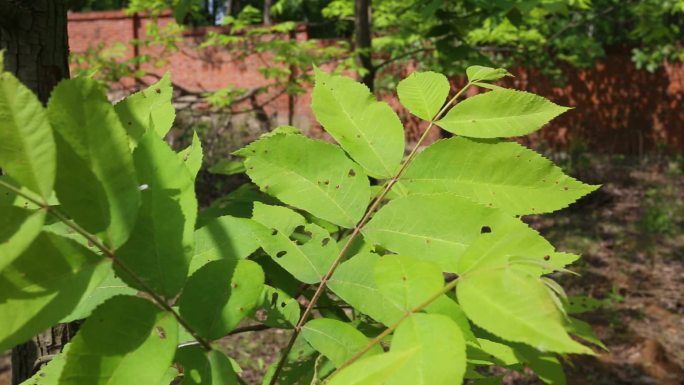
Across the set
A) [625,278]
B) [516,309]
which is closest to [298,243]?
[516,309]

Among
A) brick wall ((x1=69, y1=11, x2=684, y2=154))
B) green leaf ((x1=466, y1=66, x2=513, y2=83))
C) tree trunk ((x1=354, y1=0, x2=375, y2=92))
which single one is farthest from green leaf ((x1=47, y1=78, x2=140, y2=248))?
brick wall ((x1=69, y1=11, x2=684, y2=154))

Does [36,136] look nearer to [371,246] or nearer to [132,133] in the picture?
[132,133]

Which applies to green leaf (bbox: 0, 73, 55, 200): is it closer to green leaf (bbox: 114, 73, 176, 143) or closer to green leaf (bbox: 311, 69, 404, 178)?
green leaf (bbox: 114, 73, 176, 143)

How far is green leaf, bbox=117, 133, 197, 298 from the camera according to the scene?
0.56 m

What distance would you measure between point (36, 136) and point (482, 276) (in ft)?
1.31

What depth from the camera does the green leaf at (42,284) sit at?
472 millimetres

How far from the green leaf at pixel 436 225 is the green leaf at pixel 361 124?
8 centimetres

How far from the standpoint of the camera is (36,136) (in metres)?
0.48

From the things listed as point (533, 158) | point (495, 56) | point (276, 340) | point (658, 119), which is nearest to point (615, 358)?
point (276, 340)

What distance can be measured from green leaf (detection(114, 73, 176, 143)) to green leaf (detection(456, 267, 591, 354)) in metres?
0.44

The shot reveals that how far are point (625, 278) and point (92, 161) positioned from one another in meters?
6.73

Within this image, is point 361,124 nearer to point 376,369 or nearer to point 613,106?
point 376,369

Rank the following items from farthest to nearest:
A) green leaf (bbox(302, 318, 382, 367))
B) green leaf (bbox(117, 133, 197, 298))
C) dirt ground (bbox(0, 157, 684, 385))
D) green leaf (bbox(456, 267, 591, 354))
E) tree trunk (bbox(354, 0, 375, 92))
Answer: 1. tree trunk (bbox(354, 0, 375, 92))
2. dirt ground (bbox(0, 157, 684, 385))
3. green leaf (bbox(302, 318, 382, 367))
4. green leaf (bbox(117, 133, 197, 298))
5. green leaf (bbox(456, 267, 591, 354))

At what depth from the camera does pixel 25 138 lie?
1.56 ft
